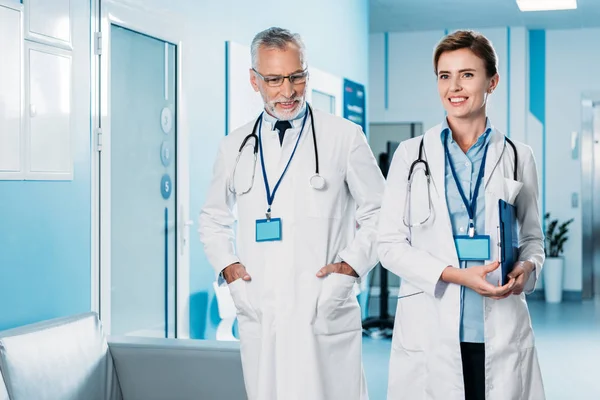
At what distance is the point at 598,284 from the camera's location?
968 cm

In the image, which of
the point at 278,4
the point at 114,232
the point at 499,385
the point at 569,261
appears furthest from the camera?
the point at 569,261

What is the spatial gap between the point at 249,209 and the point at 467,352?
0.84 metres

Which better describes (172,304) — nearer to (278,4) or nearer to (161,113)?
(161,113)

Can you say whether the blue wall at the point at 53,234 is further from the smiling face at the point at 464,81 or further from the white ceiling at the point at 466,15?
the white ceiling at the point at 466,15

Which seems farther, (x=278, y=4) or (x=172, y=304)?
(x=278, y=4)

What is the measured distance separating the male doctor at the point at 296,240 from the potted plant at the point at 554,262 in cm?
709

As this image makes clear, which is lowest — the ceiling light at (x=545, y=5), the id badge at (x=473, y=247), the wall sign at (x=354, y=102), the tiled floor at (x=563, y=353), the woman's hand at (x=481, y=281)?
the tiled floor at (x=563, y=353)

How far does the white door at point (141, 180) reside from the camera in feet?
11.9

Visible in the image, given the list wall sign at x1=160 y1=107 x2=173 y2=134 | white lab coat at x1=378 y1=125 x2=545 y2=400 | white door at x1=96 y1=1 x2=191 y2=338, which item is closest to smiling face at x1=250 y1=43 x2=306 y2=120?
white lab coat at x1=378 y1=125 x2=545 y2=400

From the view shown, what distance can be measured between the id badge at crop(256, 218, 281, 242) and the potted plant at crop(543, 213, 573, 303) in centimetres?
727

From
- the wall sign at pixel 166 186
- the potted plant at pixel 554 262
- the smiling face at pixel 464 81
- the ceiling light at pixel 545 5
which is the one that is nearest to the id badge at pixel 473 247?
the smiling face at pixel 464 81

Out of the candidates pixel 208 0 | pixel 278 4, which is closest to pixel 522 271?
pixel 208 0

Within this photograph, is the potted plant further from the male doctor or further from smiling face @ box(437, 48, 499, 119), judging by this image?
smiling face @ box(437, 48, 499, 119)

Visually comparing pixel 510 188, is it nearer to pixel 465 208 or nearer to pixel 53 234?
pixel 465 208
